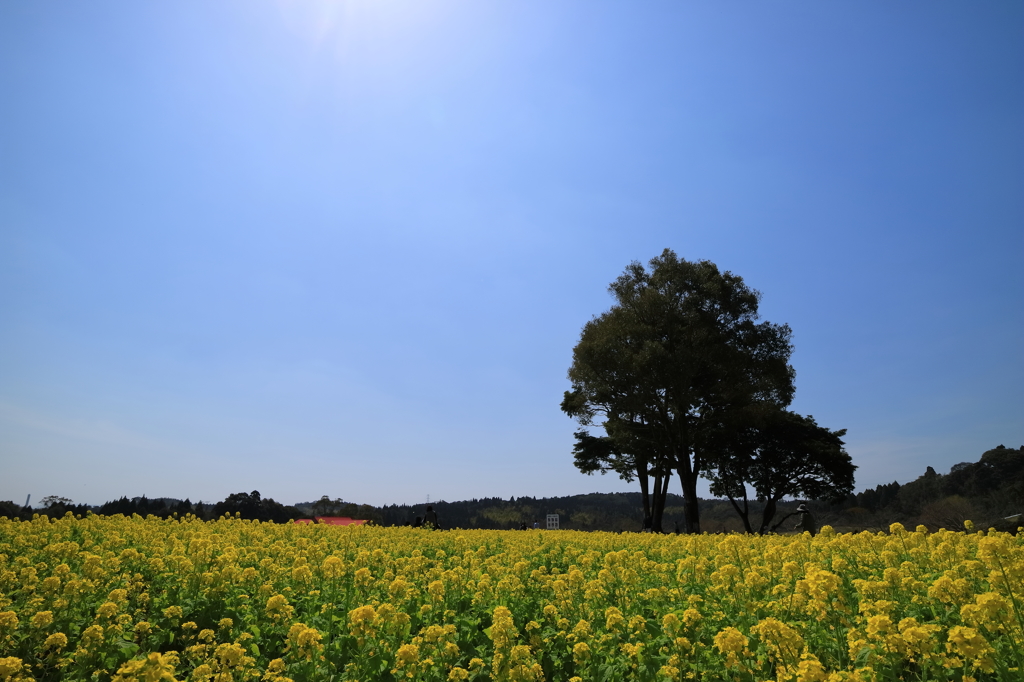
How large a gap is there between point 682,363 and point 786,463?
66.7 feet

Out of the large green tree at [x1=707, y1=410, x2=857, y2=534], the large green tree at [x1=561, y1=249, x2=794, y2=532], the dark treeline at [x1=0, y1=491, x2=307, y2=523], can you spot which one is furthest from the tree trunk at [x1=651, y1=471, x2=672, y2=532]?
the dark treeline at [x1=0, y1=491, x2=307, y2=523]

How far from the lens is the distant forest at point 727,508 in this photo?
102ft

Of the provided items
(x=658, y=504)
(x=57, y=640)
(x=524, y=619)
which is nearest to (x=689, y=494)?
(x=658, y=504)

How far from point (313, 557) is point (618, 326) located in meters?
24.3

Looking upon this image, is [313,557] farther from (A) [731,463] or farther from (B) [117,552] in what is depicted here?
(A) [731,463]

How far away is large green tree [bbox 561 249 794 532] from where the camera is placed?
29.4 metres

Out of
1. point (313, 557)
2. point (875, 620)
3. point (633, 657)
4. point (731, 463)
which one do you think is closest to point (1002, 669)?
point (875, 620)

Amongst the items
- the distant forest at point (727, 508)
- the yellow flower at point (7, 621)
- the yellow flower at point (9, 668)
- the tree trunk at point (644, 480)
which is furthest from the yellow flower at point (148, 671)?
the tree trunk at point (644, 480)

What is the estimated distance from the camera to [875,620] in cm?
420

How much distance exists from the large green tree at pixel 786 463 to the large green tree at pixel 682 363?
37.7ft

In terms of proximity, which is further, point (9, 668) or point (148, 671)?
point (9, 668)

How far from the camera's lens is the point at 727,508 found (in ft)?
298

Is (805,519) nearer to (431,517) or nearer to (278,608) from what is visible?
(431,517)

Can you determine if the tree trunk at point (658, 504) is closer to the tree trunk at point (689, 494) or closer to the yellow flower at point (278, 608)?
the tree trunk at point (689, 494)
